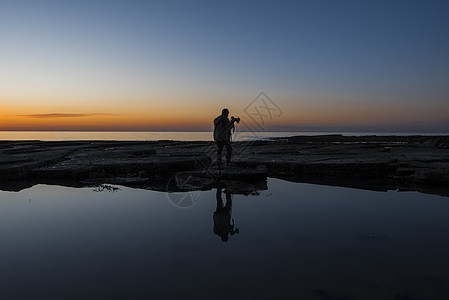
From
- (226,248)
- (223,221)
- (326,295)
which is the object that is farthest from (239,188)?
(326,295)

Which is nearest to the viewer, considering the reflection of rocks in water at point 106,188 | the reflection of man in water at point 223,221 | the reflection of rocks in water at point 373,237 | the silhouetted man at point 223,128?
the reflection of rocks in water at point 373,237

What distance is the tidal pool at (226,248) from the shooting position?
2.98 metres

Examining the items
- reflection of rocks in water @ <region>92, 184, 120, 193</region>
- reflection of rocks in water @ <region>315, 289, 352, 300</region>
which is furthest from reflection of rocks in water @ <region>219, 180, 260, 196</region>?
reflection of rocks in water @ <region>315, 289, 352, 300</region>

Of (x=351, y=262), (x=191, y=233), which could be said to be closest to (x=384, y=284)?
(x=351, y=262)

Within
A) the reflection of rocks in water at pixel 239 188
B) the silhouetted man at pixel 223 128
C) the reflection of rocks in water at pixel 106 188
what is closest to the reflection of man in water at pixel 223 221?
the reflection of rocks in water at pixel 239 188

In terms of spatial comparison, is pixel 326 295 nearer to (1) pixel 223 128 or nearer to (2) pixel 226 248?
(2) pixel 226 248

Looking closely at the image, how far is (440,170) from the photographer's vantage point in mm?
8727

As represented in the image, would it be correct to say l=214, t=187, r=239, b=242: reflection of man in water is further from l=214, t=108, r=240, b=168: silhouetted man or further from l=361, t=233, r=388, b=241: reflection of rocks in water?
l=214, t=108, r=240, b=168: silhouetted man

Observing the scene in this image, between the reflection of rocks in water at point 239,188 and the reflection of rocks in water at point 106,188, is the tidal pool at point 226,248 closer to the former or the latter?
the reflection of rocks in water at point 239,188

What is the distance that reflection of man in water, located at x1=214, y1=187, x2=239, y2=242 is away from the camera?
183 inches

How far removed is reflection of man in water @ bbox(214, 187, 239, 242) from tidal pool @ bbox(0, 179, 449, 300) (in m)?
0.02

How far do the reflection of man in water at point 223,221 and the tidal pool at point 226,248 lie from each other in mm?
20

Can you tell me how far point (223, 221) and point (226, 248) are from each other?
1.29m

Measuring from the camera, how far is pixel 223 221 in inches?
208
